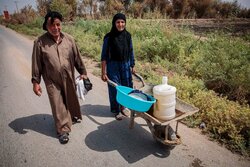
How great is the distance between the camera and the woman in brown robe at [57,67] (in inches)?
133

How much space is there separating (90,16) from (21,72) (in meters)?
10.7

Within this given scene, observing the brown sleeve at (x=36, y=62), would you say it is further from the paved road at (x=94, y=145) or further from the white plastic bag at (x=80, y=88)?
the paved road at (x=94, y=145)

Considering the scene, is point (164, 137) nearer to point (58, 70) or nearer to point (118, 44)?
point (118, 44)

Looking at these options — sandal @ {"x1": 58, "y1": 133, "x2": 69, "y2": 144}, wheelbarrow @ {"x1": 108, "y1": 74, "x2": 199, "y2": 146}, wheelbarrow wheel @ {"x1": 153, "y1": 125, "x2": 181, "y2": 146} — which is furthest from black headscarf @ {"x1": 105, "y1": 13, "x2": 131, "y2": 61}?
sandal @ {"x1": 58, "y1": 133, "x2": 69, "y2": 144}

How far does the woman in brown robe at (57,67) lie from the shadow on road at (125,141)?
0.53 m

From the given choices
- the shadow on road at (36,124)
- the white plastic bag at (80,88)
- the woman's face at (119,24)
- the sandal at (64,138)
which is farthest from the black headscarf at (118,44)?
the shadow on road at (36,124)

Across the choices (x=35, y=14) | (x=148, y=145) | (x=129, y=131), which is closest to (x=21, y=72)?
(x=129, y=131)

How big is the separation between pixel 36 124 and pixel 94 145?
1.40m

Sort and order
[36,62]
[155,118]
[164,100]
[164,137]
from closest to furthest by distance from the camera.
Answer: [164,100] < [155,118] < [164,137] < [36,62]

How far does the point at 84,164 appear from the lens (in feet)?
10.4

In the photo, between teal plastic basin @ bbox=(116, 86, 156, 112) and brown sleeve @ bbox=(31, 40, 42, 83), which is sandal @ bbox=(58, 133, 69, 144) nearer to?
brown sleeve @ bbox=(31, 40, 42, 83)

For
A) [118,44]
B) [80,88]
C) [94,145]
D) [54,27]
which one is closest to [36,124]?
[80,88]

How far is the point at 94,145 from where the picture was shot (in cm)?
360

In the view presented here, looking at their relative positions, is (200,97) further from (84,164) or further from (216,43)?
(216,43)
